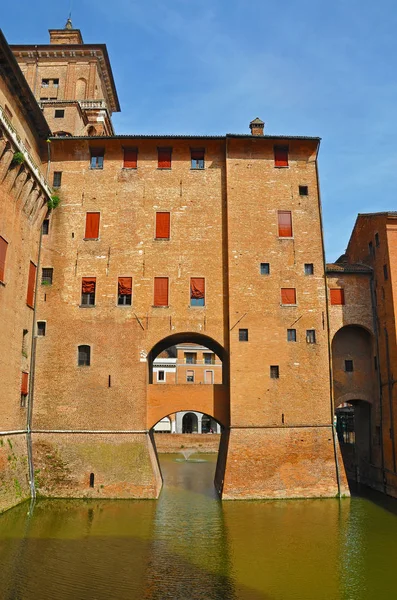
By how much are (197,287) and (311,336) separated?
21.0ft

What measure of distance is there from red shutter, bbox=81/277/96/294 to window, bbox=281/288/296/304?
9926mm

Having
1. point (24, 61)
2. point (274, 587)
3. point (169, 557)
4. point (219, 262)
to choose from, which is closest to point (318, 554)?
point (274, 587)

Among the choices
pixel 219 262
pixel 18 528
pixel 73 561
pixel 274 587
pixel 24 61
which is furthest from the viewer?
pixel 24 61

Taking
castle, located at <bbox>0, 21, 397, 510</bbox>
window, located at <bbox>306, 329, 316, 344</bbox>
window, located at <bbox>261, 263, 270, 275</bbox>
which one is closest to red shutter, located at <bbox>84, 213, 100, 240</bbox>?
castle, located at <bbox>0, 21, 397, 510</bbox>

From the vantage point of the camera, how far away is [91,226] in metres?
26.2

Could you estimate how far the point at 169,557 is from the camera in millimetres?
14867

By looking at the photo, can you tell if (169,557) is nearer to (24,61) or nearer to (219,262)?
(219,262)

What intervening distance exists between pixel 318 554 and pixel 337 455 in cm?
847

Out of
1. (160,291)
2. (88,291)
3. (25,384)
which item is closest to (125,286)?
(160,291)

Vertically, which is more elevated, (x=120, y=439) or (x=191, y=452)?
(x=120, y=439)

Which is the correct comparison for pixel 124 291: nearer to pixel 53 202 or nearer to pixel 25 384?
pixel 53 202

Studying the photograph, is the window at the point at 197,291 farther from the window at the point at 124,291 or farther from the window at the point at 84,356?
the window at the point at 84,356

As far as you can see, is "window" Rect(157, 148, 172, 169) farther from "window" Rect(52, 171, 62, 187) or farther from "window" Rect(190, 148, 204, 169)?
"window" Rect(52, 171, 62, 187)

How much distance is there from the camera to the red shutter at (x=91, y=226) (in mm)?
26031
